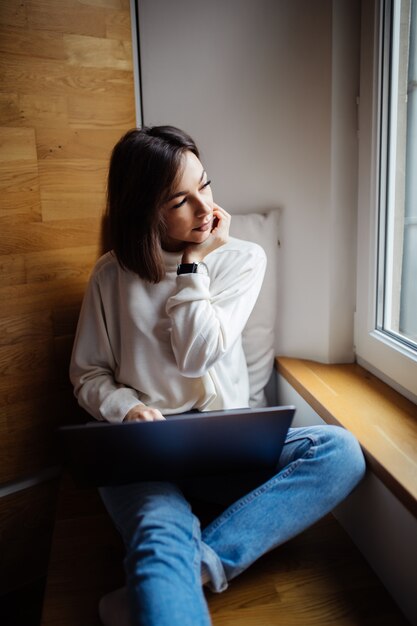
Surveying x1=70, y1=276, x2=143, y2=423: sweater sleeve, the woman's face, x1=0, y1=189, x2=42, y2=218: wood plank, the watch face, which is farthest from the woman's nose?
x1=0, y1=189, x2=42, y2=218: wood plank

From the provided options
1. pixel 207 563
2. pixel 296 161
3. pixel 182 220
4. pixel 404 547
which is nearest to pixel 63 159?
pixel 182 220

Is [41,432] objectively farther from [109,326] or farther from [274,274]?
[274,274]

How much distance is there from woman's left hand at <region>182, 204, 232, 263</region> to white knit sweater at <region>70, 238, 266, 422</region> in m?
0.05

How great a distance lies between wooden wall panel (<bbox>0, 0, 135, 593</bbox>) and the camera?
122 cm

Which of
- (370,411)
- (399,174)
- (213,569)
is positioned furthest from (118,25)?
(213,569)

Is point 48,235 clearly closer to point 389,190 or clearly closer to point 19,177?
point 19,177

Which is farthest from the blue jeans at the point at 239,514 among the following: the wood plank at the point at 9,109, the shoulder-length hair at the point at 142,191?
the wood plank at the point at 9,109

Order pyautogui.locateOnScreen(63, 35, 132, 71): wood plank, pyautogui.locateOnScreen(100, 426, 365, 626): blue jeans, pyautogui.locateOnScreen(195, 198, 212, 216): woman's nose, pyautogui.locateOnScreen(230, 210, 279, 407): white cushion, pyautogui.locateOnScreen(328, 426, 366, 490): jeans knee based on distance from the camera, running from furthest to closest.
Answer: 1. pyautogui.locateOnScreen(230, 210, 279, 407): white cushion
2. pyautogui.locateOnScreen(63, 35, 132, 71): wood plank
3. pyautogui.locateOnScreen(195, 198, 212, 216): woman's nose
4. pyautogui.locateOnScreen(328, 426, 366, 490): jeans knee
5. pyautogui.locateOnScreen(100, 426, 365, 626): blue jeans

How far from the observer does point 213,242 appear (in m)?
1.20

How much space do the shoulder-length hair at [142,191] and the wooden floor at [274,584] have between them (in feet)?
1.94

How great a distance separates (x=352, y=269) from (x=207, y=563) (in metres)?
0.83

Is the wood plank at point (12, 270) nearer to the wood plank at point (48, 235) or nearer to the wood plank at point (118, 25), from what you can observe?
the wood plank at point (48, 235)

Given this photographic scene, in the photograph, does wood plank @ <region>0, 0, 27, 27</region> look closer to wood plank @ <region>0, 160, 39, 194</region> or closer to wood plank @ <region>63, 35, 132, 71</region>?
wood plank @ <region>63, 35, 132, 71</region>

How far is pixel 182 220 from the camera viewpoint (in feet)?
3.79
